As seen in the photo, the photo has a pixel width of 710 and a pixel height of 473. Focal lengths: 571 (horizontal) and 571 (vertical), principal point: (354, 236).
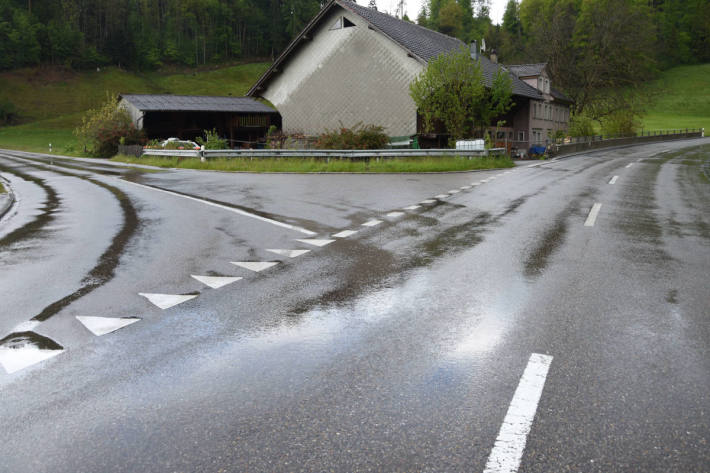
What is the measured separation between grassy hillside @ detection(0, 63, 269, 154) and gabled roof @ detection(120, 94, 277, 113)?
35.1 meters

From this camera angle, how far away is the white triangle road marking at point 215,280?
20.0 ft

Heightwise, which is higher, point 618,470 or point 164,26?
point 164,26

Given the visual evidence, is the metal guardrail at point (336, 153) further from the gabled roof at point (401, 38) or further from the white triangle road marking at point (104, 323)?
the white triangle road marking at point (104, 323)

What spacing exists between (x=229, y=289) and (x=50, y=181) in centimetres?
1963

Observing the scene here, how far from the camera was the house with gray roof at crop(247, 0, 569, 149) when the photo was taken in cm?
3172

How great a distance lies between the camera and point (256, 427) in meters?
3.05

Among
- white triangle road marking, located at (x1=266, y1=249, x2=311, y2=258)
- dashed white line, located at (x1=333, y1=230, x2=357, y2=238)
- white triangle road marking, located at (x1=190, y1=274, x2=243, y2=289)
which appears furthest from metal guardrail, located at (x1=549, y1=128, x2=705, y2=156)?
white triangle road marking, located at (x1=190, y1=274, x2=243, y2=289)

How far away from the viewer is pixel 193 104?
42.4 metres

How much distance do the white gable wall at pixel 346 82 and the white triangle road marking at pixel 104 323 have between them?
27.6 metres

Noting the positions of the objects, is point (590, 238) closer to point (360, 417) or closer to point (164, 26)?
point (360, 417)

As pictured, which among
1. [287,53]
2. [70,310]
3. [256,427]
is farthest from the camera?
[287,53]

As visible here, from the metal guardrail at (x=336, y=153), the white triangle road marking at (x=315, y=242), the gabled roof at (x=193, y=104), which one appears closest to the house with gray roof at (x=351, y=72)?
the gabled roof at (x=193, y=104)

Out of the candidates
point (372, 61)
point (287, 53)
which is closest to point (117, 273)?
point (372, 61)

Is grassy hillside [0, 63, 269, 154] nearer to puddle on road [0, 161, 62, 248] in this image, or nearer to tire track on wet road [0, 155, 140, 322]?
puddle on road [0, 161, 62, 248]
